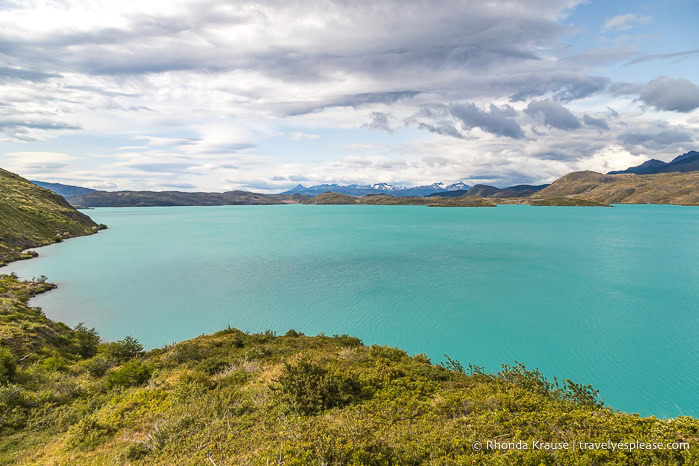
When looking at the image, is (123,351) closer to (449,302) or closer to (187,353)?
(187,353)

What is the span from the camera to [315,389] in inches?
473

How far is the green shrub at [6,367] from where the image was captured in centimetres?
1408

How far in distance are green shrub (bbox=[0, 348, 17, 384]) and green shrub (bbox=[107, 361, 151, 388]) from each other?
393 centimetres

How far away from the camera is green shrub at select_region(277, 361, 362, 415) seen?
11536mm

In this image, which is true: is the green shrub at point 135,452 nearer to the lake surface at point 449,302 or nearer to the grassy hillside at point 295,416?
the grassy hillside at point 295,416

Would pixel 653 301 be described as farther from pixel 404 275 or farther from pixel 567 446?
pixel 567 446

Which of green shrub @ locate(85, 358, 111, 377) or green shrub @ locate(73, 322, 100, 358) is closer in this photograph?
green shrub @ locate(85, 358, 111, 377)

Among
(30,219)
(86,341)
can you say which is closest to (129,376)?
(86,341)

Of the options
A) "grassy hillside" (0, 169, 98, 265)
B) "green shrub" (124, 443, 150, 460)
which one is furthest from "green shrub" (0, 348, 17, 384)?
"grassy hillside" (0, 169, 98, 265)

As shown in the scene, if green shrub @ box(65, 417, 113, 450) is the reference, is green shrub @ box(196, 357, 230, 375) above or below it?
below

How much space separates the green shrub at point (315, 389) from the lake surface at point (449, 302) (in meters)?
13.2

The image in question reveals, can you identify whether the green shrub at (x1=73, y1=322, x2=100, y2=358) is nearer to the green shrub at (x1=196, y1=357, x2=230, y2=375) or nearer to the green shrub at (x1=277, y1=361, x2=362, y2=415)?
the green shrub at (x1=196, y1=357, x2=230, y2=375)

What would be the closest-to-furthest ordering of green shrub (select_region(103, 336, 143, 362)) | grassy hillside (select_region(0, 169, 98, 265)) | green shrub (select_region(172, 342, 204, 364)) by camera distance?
1. green shrub (select_region(172, 342, 204, 364))
2. green shrub (select_region(103, 336, 143, 362))
3. grassy hillside (select_region(0, 169, 98, 265))

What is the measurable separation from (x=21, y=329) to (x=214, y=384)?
17.9 m
